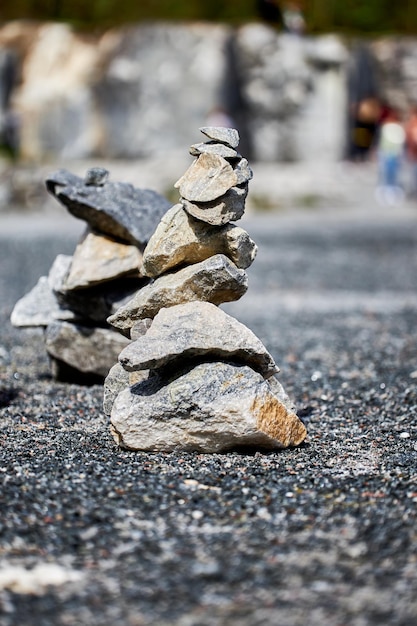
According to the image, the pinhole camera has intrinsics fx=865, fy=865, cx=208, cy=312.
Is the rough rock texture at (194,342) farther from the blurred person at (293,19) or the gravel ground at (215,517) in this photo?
the blurred person at (293,19)

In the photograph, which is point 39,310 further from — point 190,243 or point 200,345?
point 200,345

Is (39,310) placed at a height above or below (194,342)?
below

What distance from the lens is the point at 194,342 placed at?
172 inches

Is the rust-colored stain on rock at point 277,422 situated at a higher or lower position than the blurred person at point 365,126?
higher

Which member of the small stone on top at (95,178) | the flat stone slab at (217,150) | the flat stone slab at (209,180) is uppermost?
the flat stone slab at (217,150)

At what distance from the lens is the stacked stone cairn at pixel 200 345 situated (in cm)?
434

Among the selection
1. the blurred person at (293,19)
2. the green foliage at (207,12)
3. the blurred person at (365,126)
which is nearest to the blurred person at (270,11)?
the blurred person at (293,19)

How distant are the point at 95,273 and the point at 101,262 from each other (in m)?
0.09

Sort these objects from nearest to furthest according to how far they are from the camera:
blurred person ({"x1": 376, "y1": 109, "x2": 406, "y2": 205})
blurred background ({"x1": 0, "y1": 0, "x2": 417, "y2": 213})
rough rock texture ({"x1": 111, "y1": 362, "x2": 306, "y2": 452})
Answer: rough rock texture ({"x1": 111, "y1": 362, "x2": 306, "y2": 452}) < blurred person ({"x1": 376, "y1": 109, "x2": 406, "y2": 205}) < blurred background ({"x1": 0, "y1": 0, "x2": 417, "y2": 213})

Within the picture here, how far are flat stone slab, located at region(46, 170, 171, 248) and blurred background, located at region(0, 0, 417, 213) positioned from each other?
14060 millimetres

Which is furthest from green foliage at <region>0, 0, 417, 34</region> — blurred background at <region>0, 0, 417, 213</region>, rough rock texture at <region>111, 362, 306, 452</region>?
rough rock texture at <region>111, 362, 306, 452</region>

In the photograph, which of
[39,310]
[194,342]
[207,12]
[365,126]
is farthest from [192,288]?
[207,12]

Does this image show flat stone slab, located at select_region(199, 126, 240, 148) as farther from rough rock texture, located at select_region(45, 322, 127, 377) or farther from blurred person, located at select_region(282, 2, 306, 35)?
blurred person, located at select_region(282, 2, 306, 35)

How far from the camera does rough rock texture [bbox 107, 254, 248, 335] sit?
15.2 feet
